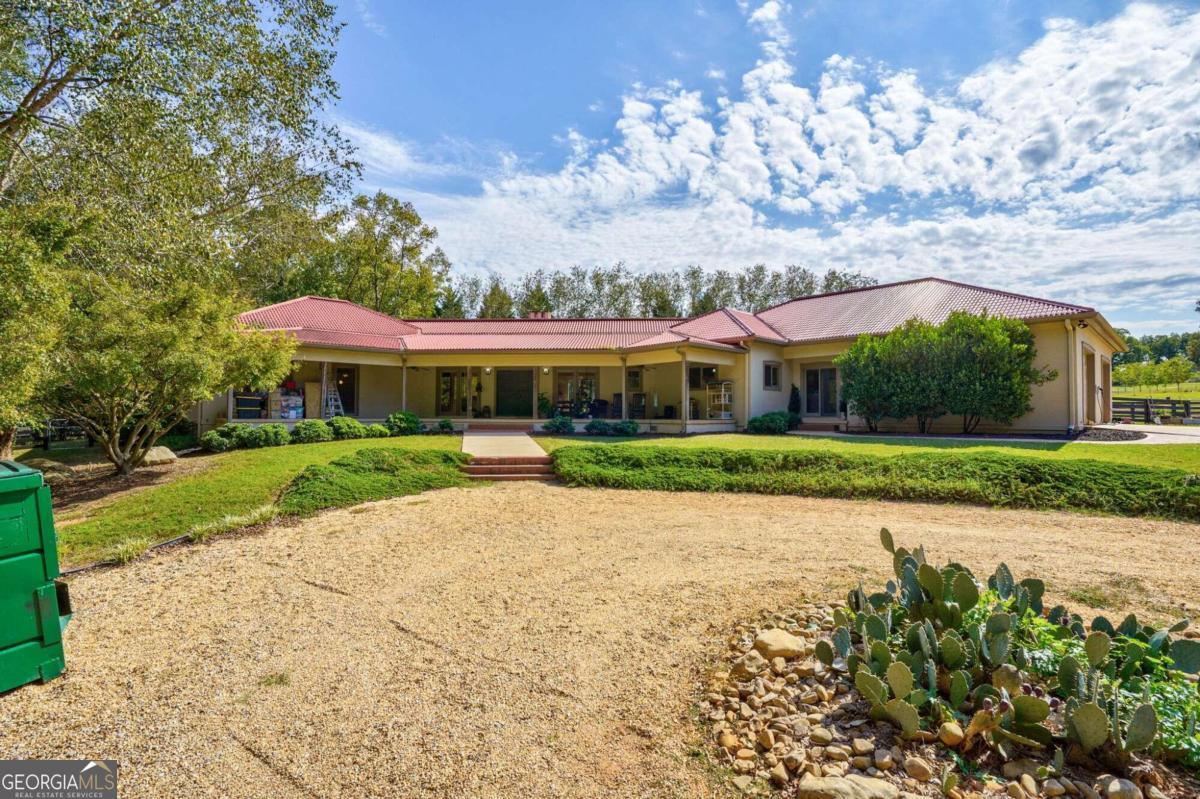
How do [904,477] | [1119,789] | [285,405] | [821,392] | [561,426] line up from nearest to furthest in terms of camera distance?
[1119,789] < [904,477] < [285,405] < [561,426] < [821,392]

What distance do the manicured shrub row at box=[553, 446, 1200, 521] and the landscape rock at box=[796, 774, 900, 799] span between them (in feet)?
24.9

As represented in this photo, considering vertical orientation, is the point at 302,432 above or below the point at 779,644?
above

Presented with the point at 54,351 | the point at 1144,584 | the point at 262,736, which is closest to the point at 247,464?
the point at 54,351

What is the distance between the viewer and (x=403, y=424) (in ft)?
58.5

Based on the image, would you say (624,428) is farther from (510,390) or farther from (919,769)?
(919,769)

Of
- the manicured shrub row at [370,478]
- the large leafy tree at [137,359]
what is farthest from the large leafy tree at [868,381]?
the large leafy tree at [137,359]

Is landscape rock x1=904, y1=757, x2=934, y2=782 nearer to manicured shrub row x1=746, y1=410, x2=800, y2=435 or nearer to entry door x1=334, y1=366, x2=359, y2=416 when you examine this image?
manicured shrub row x1=746, y1=410, x2=800, y2=435

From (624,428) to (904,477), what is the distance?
30.9ft

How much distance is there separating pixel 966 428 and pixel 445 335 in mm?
19084

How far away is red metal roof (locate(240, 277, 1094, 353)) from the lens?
18.4 metres

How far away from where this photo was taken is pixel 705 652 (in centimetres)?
355

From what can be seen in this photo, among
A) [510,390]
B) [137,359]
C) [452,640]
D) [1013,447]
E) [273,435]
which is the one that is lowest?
[452,640]

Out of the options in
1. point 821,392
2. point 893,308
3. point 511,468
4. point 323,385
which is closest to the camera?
point 511,468

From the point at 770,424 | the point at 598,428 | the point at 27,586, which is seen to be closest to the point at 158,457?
the point at 598,428
